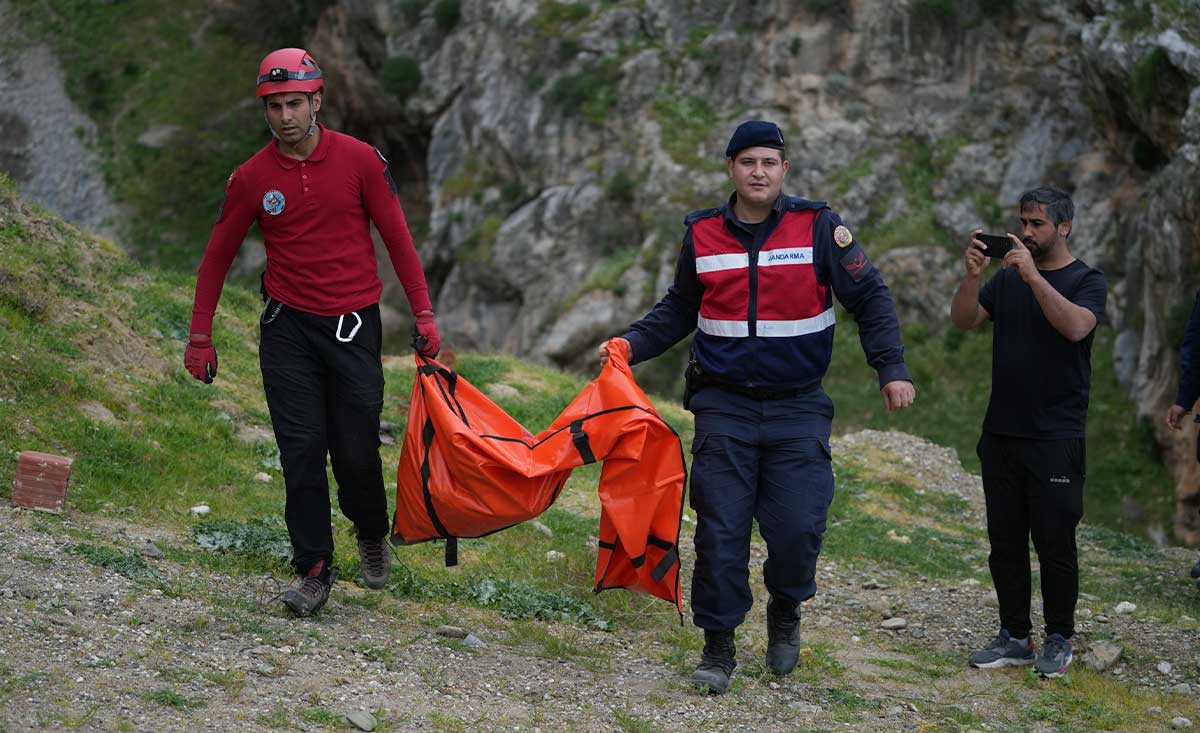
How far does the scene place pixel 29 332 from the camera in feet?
30.1

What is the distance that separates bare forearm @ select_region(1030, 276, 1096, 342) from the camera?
243 inches

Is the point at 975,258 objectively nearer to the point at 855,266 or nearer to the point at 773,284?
the point at 855,266

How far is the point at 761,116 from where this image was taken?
32656 millimetres

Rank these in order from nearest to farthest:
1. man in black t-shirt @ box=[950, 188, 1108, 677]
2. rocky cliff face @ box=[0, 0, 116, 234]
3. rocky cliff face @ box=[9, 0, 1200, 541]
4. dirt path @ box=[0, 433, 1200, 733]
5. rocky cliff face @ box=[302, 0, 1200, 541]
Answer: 1. dirt path @ box=[0, 433, 1200, 733]
2. man in black t-shirt @ box=[950, 188, 1108, 677]
3. rocky cliff face @ box=[9, 0, 1200, 541]
4. rocky cliff face @ box=[302, 0, 1200, 541]
5. rocky cliff face @ box=[0, 0, 116, 234]

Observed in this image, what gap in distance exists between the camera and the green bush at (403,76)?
4088 cm

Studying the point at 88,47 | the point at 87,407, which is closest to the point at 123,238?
the point at 88,47

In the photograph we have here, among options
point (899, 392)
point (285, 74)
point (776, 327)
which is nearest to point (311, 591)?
point (285, 74)

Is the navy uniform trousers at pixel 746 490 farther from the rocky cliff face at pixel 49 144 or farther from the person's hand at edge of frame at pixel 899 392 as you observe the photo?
the rocky cliff face at pixel 49 144

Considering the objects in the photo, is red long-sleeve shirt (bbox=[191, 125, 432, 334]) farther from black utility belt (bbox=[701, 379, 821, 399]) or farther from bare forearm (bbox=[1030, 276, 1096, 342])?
bare forearm (bbox=[1030, 276, 1096, 342])

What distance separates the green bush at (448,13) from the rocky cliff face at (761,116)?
1.02 metres

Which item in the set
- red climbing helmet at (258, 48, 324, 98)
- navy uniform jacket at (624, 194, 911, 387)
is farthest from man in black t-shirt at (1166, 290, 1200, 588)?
red climbing helmet at (258, 48, 324, 98)

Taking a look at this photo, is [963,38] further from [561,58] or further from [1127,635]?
[1127,635]

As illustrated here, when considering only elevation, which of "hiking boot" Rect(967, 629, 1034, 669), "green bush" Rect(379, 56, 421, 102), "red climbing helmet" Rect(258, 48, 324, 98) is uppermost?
"green bush" Rect(379, 56, 421, 102)

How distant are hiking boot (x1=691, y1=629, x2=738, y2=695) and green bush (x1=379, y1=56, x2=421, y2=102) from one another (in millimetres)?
37158
